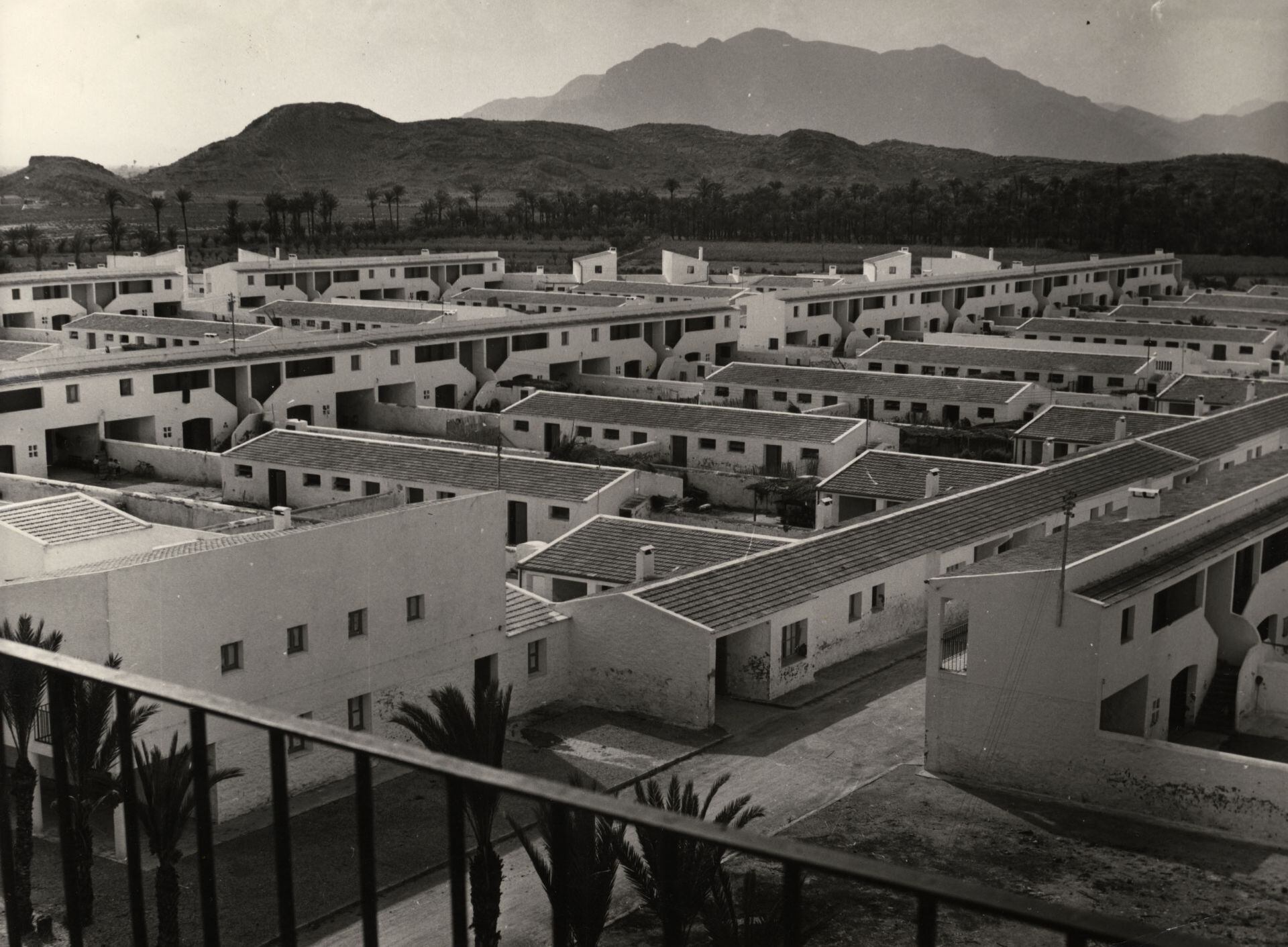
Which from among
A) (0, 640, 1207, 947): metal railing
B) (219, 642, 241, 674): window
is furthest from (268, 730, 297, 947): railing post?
(219, 642, 241, 674): window

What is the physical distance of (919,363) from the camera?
47.8 metres

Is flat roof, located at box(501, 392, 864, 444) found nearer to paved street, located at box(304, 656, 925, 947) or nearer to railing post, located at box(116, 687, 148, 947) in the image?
paved street, located at box(304, 656, 925, 947)

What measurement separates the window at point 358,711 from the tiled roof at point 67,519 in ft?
14.2

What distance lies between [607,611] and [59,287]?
139 feet

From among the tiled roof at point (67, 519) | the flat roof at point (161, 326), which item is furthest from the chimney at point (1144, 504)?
the flat roof at point (161, 326)

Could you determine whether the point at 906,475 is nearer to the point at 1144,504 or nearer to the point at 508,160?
the point at 1144,504

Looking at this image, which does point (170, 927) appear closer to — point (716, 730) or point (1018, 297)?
point (716, 730)

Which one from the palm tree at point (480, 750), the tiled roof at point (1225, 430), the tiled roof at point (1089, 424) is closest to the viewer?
the palm tree at point (480, 750)

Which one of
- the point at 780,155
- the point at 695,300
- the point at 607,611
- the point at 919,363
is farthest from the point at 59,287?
the point at 780,155

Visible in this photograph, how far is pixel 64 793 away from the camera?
420 cm

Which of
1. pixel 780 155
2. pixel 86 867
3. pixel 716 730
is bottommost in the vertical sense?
pixel 716 730

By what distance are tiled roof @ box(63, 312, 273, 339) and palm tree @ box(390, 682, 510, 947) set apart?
112 feet

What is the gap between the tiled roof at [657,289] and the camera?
59312mm

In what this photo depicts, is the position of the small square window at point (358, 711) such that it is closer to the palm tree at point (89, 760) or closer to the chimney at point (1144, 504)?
the palm tree at point (89, 760)
